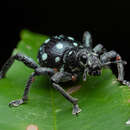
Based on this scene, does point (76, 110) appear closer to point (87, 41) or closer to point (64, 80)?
Result: point (64, 80)

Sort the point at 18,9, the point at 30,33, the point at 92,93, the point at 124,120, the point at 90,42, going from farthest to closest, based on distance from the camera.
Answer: the point at 18,9, the point at 30,33, the point at 90,42, the point at 92,93, the point at 124,120

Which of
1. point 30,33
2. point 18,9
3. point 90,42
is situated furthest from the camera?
point 18,9

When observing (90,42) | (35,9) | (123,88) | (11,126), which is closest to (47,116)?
(11,126)

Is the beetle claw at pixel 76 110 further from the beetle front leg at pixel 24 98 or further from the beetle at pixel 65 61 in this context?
the beetle at pixel 65 61

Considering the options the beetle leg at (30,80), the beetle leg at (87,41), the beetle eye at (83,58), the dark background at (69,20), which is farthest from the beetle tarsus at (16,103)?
the dark background at (69,20)

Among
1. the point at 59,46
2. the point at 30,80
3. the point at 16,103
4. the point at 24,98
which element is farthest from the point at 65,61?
the point at 16,103

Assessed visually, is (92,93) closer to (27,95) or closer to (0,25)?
(27,95)

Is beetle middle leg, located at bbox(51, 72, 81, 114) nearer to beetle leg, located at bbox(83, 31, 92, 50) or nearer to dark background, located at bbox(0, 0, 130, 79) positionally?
beetle leg, located at bbox(83, 31, 92, 50)

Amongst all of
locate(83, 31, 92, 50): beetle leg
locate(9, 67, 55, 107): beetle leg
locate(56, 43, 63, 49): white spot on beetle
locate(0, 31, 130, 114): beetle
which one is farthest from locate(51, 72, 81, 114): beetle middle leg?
locate(83, 31, 92, 50): beetle leg
